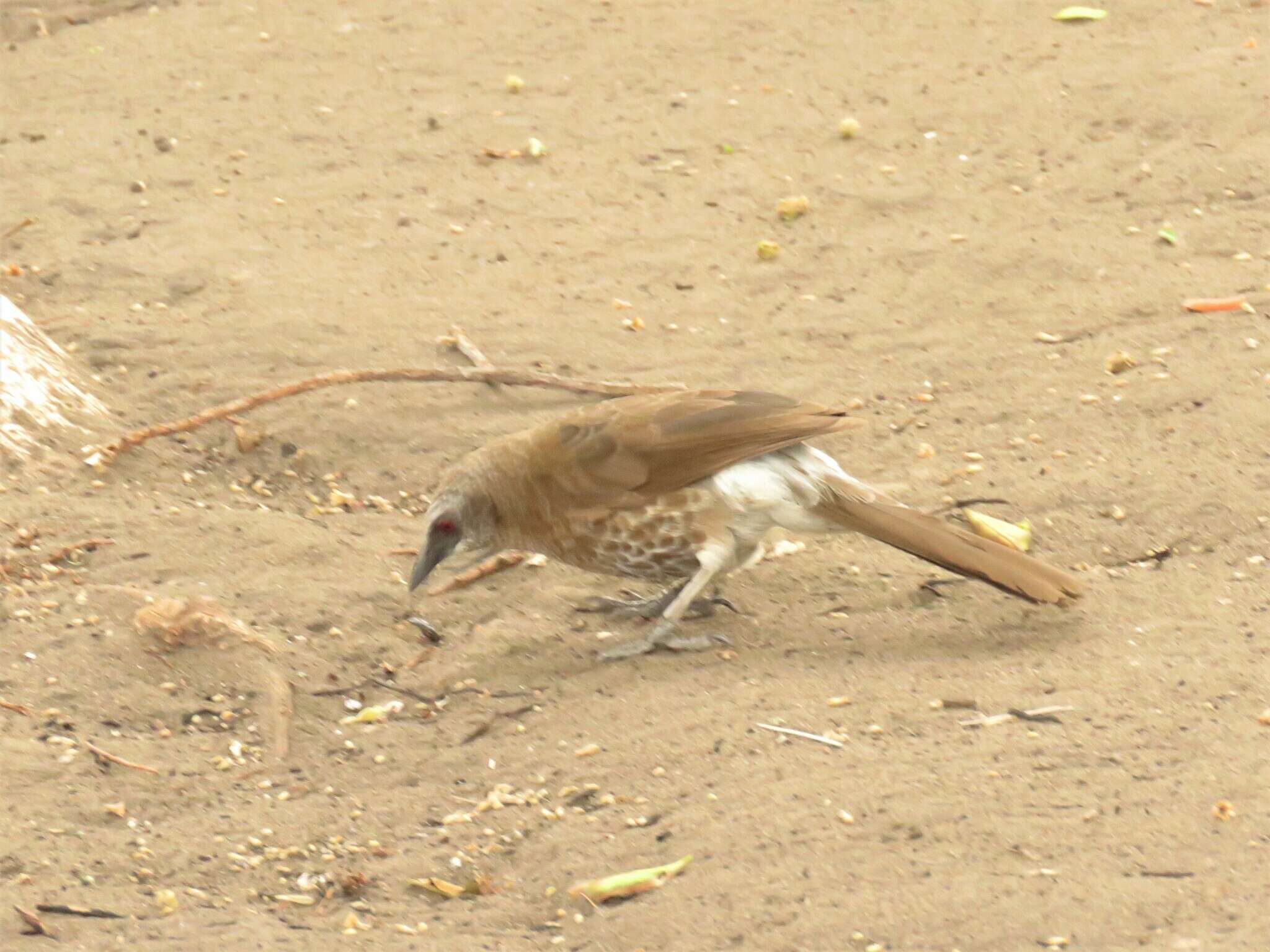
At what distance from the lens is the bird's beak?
4.80 metres

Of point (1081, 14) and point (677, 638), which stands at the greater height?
point (1081, 14)

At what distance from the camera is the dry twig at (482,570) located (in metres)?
5.20

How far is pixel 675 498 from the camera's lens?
4.70m

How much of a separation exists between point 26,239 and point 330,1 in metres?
2.99

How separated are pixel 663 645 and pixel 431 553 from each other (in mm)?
728

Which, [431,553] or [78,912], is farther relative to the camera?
[431,553]

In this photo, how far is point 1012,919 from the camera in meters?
3.22

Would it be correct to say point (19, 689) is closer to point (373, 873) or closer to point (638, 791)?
point (373, 873)

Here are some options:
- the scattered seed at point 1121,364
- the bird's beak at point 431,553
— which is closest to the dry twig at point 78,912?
Answer: the bird's beak at point 431,553

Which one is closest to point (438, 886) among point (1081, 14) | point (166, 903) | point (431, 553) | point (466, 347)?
point (166, 903)

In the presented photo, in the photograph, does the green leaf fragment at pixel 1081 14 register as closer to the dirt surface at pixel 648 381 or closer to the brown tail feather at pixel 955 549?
A: the dirt surface at pixel 648 381

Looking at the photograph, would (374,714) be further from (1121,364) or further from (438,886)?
(1121,364)

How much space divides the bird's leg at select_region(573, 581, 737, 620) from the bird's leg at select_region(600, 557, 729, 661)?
0.60 ft

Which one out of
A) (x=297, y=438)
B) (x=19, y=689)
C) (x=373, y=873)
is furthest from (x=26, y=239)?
(x=373, y=873)
